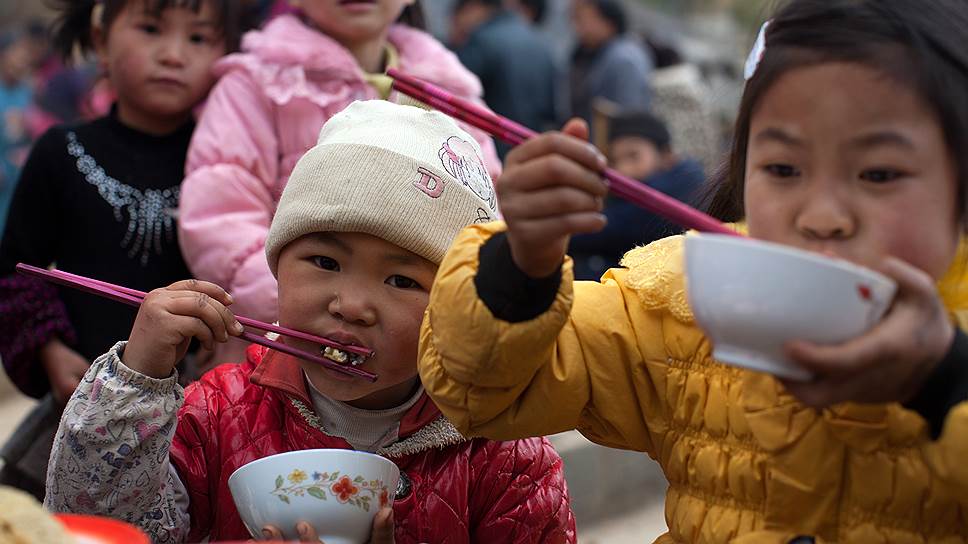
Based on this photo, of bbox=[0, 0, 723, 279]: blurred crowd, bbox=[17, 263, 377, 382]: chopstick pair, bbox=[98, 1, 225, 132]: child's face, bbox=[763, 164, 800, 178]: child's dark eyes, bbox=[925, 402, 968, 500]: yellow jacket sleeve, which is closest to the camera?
bbox=[925, 402, 968, 500]: yellow jacket sleeve

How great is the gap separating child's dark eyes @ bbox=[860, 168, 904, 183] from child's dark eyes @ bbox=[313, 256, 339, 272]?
34.6 inches

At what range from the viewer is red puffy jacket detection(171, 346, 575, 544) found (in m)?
1.91

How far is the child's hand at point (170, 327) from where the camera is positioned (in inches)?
67.8

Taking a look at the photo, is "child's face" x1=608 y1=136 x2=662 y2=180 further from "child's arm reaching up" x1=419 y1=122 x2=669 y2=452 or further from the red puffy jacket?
"child's arm reaching up" x1=419 y1=122 x2=669 y2=452

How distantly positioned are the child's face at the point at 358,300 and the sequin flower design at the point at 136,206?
35.8 inches

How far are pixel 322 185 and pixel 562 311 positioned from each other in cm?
63

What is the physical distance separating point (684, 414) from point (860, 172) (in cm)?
42

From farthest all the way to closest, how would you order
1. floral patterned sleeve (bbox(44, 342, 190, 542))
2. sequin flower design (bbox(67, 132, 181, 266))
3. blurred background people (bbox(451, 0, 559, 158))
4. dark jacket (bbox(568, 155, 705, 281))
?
blurred background people (bbox(451, 0, 559, 158)), dark jacket (bbox(568, 155, 705, 281)), sequin flower design (bbox(67, 132, 181, 266)), floral patterned sleeve (bbox(44, 342, 190, 542))

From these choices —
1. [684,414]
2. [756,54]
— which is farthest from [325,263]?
[756,54]

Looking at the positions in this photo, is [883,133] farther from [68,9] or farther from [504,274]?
[68,9]

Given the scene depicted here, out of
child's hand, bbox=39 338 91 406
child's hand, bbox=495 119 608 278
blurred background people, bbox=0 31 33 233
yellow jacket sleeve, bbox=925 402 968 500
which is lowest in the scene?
blurred background people, bbox=0 31 33 233

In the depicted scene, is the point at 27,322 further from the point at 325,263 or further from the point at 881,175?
the point at 881,175

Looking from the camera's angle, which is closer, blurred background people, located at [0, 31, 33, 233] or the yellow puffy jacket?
the yellow puffy jacket

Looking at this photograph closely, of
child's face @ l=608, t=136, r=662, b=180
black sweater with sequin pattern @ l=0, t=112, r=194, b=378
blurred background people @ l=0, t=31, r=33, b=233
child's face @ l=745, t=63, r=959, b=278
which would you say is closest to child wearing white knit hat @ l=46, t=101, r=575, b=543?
child's face @ l=745, t=63, r=959, b=278
